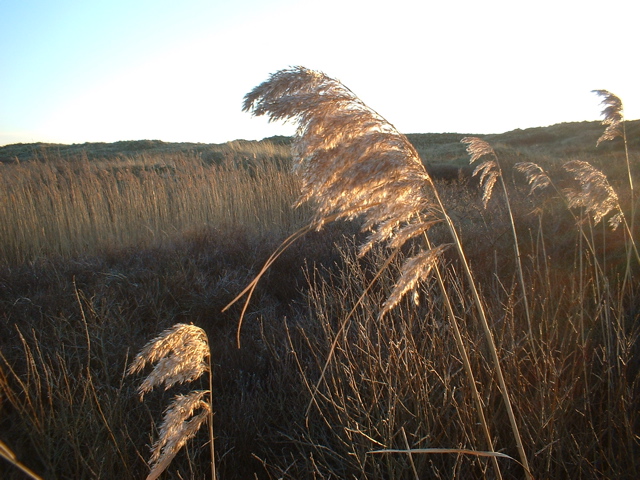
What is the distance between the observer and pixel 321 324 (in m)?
2.65

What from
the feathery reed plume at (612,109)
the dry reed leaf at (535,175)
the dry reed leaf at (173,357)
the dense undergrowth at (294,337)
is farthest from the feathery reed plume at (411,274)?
the feathery reed plume at (612,109)

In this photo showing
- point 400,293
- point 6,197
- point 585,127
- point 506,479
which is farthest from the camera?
point 585,127

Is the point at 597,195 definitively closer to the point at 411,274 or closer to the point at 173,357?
the point at 411,274

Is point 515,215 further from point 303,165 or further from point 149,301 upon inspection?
point 303,165

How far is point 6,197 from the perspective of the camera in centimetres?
643

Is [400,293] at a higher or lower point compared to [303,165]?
lower

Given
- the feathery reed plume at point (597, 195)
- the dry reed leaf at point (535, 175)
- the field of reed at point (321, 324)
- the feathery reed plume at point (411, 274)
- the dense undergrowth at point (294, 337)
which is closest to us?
the feathery reed plume at point (411, 274)

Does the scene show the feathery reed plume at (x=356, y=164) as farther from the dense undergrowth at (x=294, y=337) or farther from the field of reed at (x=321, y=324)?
the dense undergrowth at (x=294, y=337)

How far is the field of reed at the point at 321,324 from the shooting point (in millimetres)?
1057

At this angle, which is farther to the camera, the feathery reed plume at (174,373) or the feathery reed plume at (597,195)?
the feathery reed plume at (597,195)

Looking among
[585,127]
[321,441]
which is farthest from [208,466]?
[585,127]

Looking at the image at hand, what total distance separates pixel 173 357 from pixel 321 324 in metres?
1.60

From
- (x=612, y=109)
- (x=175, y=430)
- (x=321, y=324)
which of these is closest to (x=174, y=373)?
(x=175, y=430)

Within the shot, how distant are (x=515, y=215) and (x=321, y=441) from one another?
14.6 feet
